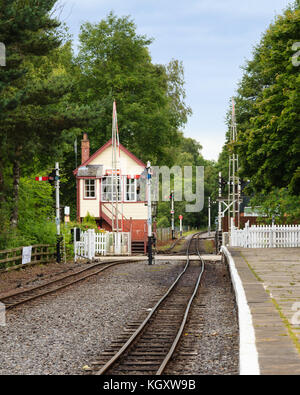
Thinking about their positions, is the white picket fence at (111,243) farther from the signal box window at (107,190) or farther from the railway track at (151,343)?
the railway track at (151,343)

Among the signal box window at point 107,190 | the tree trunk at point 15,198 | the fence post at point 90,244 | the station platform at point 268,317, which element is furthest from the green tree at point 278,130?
the signal box window at point 107,190

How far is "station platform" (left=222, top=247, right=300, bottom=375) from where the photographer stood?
22.1ft

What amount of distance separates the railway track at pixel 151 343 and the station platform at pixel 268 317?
4.13ft

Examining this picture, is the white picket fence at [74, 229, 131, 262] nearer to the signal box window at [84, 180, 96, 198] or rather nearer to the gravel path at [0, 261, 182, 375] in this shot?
the signal box window at [84, 180, 96, 198]

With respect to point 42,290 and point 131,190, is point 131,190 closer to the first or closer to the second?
point 131,190

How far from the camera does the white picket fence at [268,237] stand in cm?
2870

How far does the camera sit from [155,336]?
1072cm

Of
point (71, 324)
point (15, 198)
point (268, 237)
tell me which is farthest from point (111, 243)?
point (71, 324)

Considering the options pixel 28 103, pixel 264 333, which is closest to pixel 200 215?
pixel 28 103

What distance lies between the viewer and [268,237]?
2900 centimetres

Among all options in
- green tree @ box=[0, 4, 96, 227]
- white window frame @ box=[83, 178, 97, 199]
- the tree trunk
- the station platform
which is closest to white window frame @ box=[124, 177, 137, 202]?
white window frame @ box=[83, 178, 97, 199]

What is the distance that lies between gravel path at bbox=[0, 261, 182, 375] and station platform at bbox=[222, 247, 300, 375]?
2.38 m

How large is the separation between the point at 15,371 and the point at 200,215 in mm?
107617
